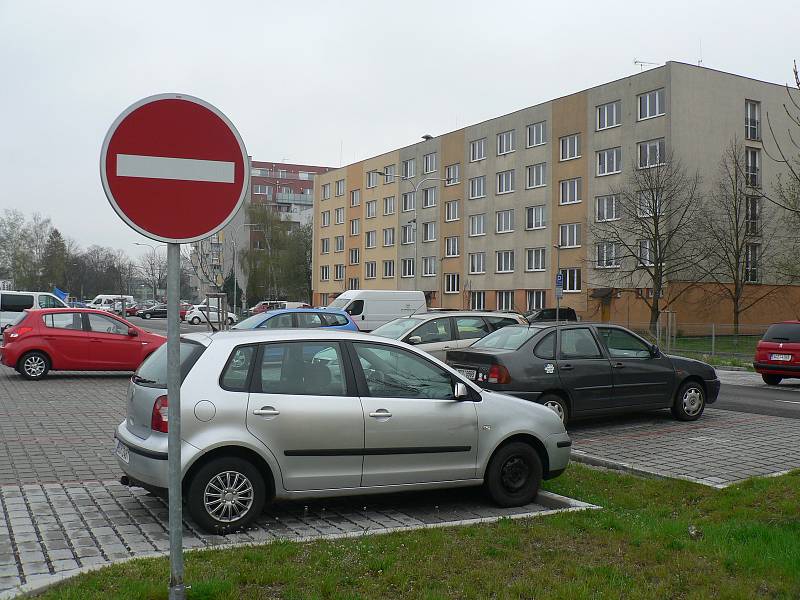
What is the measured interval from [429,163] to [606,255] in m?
24.1

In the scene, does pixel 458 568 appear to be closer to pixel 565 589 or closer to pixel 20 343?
pixel 565 589

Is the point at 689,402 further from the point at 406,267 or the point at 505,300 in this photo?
the point at 406,267

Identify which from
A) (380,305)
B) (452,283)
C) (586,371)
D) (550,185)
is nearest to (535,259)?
(550,185)

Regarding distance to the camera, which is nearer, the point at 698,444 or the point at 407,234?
the point at 698,444

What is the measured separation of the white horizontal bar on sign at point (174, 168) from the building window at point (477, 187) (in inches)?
2347

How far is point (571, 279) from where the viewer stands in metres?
53.8

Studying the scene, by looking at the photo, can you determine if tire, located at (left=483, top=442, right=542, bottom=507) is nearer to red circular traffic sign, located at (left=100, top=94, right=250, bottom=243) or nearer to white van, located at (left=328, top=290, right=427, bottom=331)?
red circular traffic sign, located at (left=100, top=94, right=250, bottom=243)

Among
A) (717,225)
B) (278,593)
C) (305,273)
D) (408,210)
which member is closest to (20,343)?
(278,593)

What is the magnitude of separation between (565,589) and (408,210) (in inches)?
2736

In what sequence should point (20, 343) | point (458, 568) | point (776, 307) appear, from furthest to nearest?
point (776, 307)
point (20, 343)
point (458, 568)

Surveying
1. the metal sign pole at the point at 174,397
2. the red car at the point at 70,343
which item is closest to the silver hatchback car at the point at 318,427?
the metal sign pole at the point at 174,397

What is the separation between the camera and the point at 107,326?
19.3 meters

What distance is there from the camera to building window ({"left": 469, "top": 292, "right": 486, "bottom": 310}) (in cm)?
6194

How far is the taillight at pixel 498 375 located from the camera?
1141 centimetres
